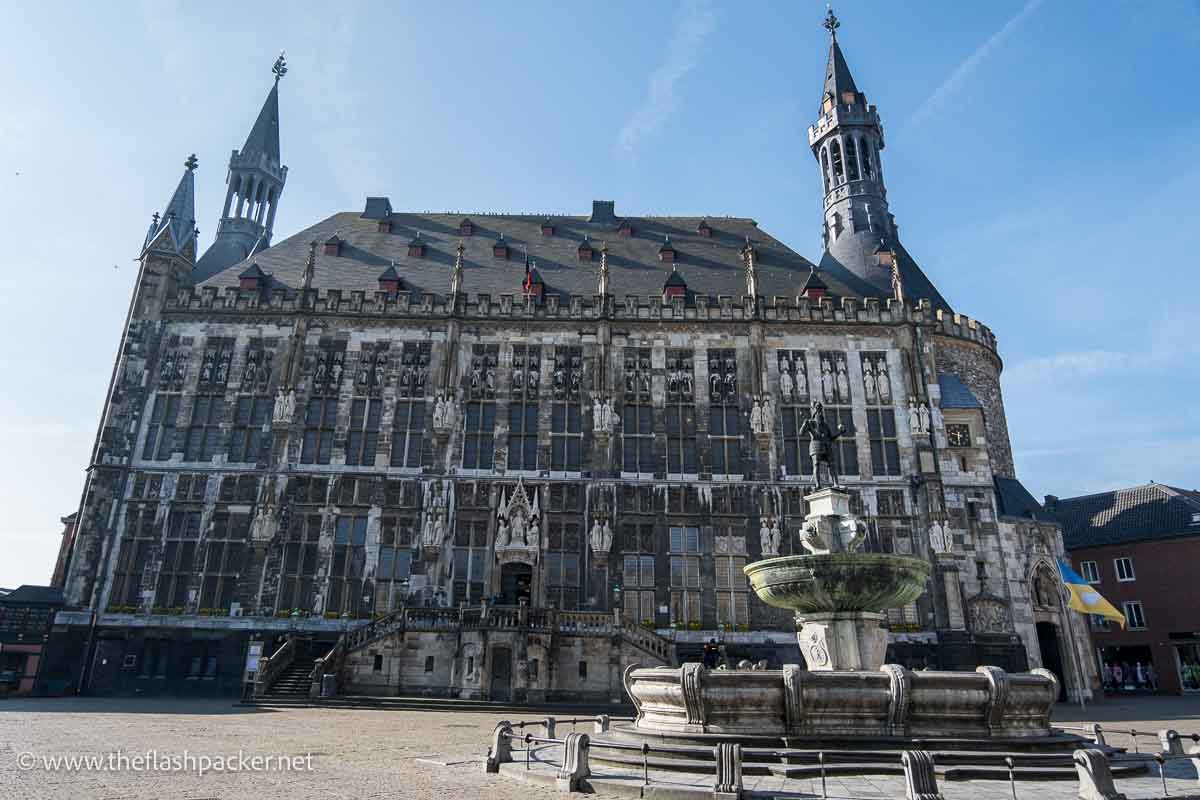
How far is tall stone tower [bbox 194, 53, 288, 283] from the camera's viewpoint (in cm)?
4753

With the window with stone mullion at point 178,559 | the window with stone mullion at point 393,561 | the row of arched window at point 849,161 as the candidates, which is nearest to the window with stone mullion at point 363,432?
the window with stone mullion at point 393,561

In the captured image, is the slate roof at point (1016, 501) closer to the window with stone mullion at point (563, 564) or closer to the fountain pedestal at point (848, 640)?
the window with stone mullion at point (563, 564)

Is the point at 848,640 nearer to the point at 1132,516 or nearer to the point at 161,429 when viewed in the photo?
the point at 161,429

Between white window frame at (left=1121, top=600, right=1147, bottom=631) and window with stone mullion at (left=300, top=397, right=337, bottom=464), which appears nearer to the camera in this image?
window with stone mullion at (left=300, top=397, right=337, bottom=464)

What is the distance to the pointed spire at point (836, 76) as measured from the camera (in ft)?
152

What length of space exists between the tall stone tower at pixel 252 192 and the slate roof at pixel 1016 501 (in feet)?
147

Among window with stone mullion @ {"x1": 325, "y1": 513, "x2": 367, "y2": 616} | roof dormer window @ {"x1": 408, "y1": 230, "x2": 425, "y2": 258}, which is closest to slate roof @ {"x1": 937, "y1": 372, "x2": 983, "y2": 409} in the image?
window with stone mullion @ {"x1": 325, "y1": 513, "x2": 367, "y2": 616}

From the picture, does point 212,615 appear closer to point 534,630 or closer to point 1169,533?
point 534,630

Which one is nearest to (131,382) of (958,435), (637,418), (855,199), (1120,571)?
(637,418)

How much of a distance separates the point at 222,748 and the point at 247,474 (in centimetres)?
2042

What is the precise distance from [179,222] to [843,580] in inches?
1431

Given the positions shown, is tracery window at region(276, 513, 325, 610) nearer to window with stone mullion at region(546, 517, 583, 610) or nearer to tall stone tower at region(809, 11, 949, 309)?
window with stone mullion at region(546, 517, 583, 610)

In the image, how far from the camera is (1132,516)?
43188 mm

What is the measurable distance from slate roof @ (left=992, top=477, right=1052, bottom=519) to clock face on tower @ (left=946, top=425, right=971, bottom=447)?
234 cm
